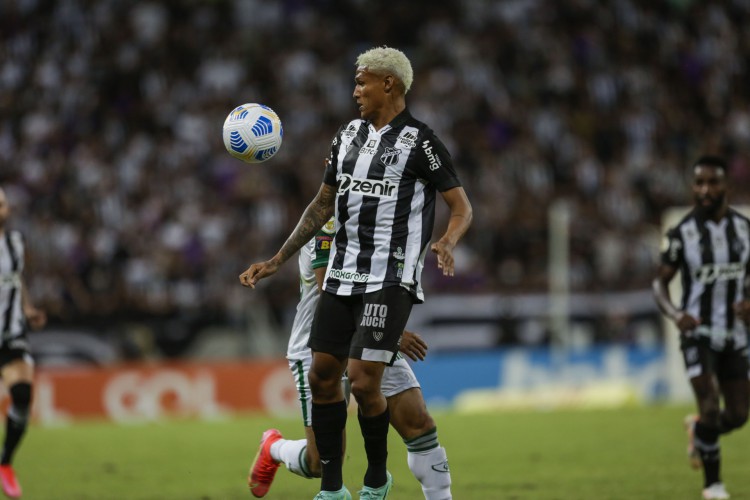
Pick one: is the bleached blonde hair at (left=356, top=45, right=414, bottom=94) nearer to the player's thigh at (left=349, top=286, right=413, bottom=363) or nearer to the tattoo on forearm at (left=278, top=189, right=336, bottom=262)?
the tattoo on forearm at (left=278, top=189, right=336, bottom=262)

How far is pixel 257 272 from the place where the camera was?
288 inches

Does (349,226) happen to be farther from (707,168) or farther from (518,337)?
(518,337)

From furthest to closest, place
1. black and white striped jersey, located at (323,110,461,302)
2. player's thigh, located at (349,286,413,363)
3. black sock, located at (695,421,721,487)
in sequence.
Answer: black sock, located at (695,421,721,487) < black and white striped jersey, located at (323,110,461,302) < player's thigh, located at (349,286,413,363)

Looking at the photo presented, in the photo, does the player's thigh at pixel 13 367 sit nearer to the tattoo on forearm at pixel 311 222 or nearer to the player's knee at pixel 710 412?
the tattoo on forearm at pixel 311 222

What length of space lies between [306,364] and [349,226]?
1.44m

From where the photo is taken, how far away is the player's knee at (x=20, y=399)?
35.5 ft

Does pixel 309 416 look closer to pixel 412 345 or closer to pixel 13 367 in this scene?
pixel 412 345

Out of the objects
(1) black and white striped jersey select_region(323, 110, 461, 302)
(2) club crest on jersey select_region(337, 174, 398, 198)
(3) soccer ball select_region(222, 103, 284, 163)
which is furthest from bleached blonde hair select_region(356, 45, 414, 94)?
(3) soccer ball select_region(222, 103, 284, 163)

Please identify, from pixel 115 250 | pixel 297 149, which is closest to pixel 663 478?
pixel 115 250

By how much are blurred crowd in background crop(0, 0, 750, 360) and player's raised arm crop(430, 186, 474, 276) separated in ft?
43.2

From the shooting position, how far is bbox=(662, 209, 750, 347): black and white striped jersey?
9.46 metres

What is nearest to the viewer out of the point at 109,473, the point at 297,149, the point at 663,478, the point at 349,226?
the point at 349,226

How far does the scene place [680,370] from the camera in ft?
68.1

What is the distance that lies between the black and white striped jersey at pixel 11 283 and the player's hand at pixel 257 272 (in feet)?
14.6
